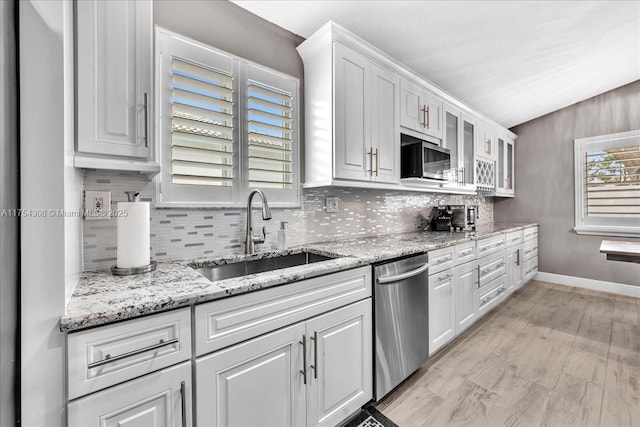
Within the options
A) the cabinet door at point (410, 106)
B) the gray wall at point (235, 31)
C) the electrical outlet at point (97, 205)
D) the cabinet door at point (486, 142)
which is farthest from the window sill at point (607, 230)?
the electrical outlet at point (97, 205)

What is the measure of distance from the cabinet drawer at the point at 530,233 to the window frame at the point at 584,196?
44 cm

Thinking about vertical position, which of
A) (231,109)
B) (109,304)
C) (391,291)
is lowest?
(391,291)

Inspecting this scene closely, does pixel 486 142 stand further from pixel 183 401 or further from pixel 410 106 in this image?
pixel 183 401

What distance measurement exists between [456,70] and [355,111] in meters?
1.28

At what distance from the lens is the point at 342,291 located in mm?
1391

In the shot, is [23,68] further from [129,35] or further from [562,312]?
[562,312]

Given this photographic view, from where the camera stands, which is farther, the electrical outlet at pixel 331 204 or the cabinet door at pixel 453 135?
the cabinet door at pixel 453 135

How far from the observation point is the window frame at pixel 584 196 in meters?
3.58

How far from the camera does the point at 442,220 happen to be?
3080 mm

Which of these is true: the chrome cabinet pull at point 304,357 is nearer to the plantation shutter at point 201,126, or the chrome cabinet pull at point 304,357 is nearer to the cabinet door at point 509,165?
the plantation shutter at point 201,126

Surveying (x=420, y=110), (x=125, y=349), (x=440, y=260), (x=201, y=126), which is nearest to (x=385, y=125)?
(x=420, y=110)

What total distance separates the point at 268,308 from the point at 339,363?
1.80 ft

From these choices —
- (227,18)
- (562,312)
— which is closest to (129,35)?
(227,18)

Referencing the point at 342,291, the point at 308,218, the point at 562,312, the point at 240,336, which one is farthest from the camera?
the point at 562,312
